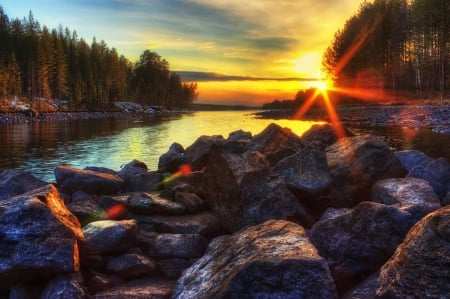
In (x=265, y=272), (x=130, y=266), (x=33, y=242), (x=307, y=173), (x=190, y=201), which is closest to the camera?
(x=265, y=272)

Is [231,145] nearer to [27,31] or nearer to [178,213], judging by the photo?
[178,213]

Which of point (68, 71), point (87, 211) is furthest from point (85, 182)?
point (68, 71)

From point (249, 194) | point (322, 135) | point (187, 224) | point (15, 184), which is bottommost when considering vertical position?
A: point (187, 224)

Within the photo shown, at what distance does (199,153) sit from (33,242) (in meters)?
9.69

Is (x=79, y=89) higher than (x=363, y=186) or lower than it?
higher

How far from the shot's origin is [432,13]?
76.8m

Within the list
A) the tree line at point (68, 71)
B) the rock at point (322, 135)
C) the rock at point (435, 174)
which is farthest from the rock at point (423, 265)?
the tree line at point (68, 71)

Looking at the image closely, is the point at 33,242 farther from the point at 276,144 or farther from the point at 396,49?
the point at 396,49

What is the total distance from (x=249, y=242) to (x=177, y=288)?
4.70 feet

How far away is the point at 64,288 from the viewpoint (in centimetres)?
729

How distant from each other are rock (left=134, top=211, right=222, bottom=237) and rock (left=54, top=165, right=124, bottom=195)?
3399 millimetres

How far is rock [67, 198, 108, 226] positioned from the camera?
1041 cm

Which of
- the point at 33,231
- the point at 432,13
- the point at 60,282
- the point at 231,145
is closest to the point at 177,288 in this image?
the point at 60,282

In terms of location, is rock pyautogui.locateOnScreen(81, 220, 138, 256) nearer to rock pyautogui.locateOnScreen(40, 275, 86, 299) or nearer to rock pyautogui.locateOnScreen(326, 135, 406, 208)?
rock pyautogui.locateOnScreen(40, 275, 86, 299)
